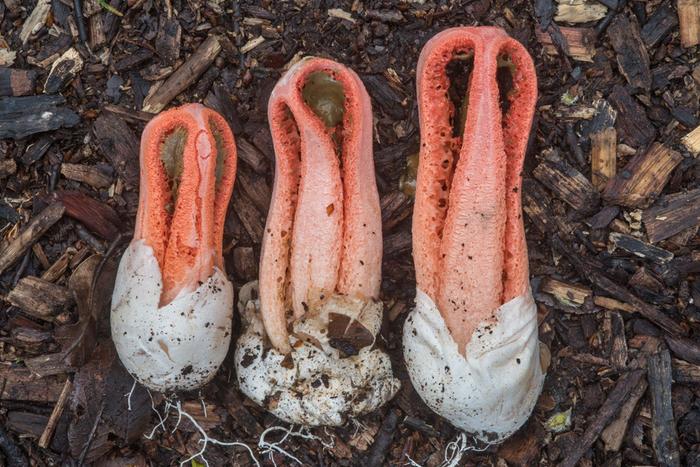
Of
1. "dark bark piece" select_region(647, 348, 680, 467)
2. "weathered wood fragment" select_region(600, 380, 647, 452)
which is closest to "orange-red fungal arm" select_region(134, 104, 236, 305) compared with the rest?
"weathered wood fragment" select_region(600, 380, 647, 452)

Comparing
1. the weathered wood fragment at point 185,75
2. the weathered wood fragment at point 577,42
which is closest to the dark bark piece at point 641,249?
the weathered wood fragment at point 577,42

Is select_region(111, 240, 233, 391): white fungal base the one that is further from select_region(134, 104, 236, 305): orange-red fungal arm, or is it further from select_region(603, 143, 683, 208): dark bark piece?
select_region(603, 143, 683, 208): dark bark piece

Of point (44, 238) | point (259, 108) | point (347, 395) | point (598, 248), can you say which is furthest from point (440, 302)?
point (44, 238)

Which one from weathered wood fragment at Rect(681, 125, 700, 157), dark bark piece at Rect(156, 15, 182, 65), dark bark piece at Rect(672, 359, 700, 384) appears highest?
dark bark piece at Rect(156, 15, 182, 65)

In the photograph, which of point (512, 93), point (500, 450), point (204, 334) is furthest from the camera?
point (500, 450)

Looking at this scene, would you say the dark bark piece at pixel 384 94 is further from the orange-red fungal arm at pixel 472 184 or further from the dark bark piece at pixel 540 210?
the dark bark piece at pixel 540 210

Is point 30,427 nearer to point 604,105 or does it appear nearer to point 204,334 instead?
point 204,334

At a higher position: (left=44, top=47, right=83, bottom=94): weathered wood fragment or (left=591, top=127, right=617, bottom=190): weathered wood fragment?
(left=44, top=47, right=83, bottom=94): weathered wood fragment
